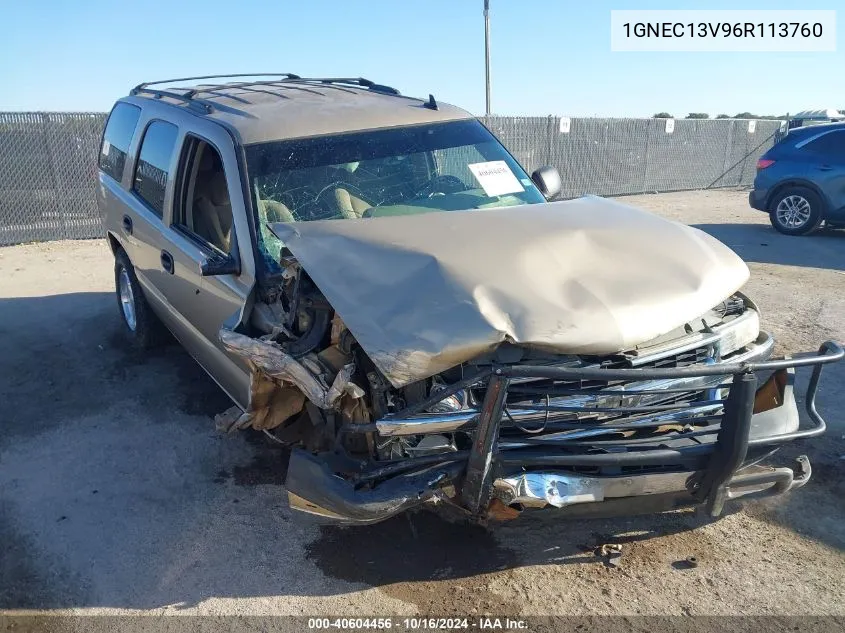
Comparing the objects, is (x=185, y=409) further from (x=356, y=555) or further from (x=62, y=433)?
(x=356, y=555)

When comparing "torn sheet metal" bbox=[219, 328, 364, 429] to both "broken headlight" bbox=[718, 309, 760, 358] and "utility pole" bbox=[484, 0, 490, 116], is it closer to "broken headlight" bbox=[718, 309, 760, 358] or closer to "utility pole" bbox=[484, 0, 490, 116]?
"broken headlight" bbox=[718, 309, 760, 358]

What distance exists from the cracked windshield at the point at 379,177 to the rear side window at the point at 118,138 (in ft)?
7.21

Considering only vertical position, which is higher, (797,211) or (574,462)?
(574,462)

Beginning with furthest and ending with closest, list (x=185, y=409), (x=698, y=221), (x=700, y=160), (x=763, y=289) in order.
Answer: (x=700, y=160), (x=698, y=221), (x=763, y=289), (x=185, y=409)

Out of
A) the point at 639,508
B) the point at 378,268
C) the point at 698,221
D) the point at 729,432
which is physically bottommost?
the point at 698,221

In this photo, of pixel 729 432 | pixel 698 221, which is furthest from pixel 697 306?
pixel 698 221

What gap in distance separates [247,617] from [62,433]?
2.38 meters

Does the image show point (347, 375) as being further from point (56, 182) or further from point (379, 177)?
point (56, 182)

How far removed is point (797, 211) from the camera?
1083cm

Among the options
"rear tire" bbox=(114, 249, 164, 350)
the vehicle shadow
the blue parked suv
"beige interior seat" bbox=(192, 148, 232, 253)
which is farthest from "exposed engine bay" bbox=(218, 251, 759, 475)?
the blue parked suv

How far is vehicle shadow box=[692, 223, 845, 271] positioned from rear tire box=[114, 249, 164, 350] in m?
7.45

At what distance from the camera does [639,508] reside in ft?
9.36

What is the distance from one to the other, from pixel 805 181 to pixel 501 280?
9.68 m

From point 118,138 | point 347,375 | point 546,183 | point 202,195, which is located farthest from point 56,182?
point 347,375
